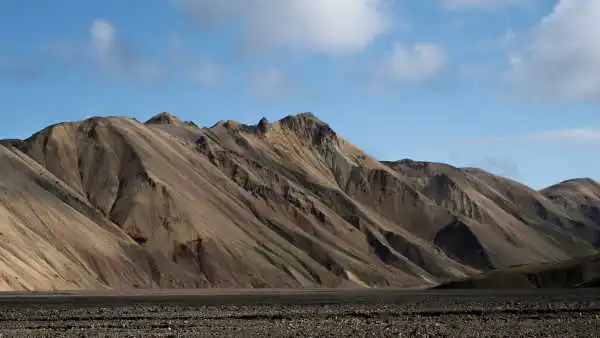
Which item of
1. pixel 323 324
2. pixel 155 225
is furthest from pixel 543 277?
pixel 323 324

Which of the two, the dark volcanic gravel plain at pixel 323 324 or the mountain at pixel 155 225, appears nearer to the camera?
the dark volcanic gravel plain at pixel 323 324

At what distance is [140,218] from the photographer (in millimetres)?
160750

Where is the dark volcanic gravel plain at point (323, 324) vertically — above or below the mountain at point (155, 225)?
below

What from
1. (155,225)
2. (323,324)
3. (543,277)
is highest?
(155,225)

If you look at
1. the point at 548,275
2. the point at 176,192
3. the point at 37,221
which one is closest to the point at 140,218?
the point at 176,192

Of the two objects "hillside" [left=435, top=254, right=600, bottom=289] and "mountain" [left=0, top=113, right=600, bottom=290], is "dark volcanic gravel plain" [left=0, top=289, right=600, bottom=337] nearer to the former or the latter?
"mountain" [left=0, top=113, right=600, bottom=290]

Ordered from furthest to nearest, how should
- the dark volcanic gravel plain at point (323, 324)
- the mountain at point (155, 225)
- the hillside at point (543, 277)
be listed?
the mountain at point (155, 225) < the hillside at point (543, 277) < the dark volcanic gravel plain at point (323, 324)

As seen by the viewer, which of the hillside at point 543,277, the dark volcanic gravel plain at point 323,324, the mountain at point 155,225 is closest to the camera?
the dark volcanic gravel plain at point 323,324

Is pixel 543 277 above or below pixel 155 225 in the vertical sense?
below

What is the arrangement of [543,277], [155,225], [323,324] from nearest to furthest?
[323,324] → [543,277] → [155,225]

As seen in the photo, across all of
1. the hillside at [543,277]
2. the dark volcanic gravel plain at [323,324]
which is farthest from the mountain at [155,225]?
the dark volcanic gravel plain at [323,324]

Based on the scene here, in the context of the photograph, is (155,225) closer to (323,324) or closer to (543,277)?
(543,277)

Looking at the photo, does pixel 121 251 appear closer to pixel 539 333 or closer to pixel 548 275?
pixel 548 275

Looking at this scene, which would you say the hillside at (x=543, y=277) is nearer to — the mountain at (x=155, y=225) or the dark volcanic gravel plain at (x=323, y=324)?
the mountain at (x=155, y=225)
